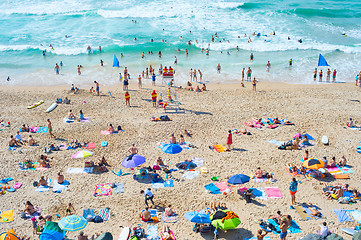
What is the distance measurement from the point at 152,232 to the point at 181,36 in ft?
109

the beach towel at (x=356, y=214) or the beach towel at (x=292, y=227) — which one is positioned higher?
the beach towel at (x=356, y=214)

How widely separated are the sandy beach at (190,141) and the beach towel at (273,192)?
0.25m

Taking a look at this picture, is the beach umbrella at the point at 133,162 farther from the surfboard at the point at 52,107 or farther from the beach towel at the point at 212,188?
the surfboard at the point at 52,107

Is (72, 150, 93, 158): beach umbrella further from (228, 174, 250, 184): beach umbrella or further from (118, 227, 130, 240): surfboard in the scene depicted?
(228, 174, 250, 184): beach umbrella

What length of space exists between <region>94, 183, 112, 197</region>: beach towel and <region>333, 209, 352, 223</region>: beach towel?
9319mm

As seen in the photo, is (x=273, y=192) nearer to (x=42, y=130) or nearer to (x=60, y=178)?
(x=60, y=178)

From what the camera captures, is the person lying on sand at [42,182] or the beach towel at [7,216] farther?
the person lying on sand at [42,182]

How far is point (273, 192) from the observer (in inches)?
543

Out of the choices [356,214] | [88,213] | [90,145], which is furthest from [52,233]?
[356,214]

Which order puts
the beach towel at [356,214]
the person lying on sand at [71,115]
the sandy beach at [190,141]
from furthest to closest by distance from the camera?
the person lying on sand at [71,115], the sandy beach at [190,141], the beach towel at [356,214]

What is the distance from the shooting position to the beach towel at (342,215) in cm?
1202

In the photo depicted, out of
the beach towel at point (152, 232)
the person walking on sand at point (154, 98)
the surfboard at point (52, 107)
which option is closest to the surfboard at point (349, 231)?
the beach towel at point (152, 232)

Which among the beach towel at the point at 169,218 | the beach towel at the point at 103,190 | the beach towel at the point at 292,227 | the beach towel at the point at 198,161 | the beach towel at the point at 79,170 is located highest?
the beach towel at the point at 198,161

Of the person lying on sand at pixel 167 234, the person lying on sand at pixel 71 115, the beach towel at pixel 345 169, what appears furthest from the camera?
the person lying on sand at pixel 71 115
